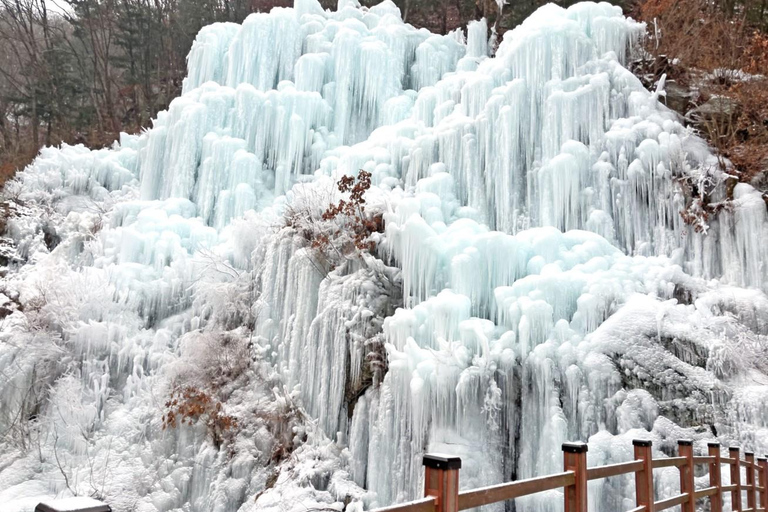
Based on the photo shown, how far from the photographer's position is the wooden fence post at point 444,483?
186 centimetres

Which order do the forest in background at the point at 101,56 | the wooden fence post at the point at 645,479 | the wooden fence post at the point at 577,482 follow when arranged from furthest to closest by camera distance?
the forest in background at the point at 101,56
the wooden fence post at the point at 645,479
the wooden fence post at the point at 577,482

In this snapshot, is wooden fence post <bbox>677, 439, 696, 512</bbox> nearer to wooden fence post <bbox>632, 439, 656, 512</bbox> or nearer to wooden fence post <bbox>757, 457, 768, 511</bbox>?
wooden fence post <bbox>632, 439, 656, 512</bbox>

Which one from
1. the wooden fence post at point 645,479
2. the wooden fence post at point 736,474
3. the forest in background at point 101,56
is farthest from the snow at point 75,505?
the forest in background at point 101,56

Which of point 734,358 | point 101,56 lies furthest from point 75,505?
point 101,56

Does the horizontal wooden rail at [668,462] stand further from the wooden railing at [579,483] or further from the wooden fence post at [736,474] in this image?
the wooden fence post at [736,474]

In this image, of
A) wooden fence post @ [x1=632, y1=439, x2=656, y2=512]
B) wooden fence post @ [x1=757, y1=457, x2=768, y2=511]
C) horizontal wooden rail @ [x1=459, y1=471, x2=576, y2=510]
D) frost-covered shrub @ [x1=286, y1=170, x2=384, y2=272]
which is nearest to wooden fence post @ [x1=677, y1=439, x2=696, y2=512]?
wooden fence post @ [x1=632, y1=439, x2=656, y2=512]

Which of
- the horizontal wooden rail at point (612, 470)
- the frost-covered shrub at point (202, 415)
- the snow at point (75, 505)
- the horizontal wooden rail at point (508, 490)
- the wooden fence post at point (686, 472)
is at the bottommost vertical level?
the frost-covered shrub at point (202, 415)

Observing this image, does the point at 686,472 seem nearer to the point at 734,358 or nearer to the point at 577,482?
the point at 577,482

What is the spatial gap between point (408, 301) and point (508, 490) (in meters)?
5.25

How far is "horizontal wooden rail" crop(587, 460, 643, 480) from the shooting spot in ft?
9.29

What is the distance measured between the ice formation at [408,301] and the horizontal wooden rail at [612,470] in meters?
2.40

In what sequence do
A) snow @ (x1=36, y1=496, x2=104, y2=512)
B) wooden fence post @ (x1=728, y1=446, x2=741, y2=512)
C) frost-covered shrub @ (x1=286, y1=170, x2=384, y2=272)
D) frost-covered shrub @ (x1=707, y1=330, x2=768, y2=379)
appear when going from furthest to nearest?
frost-covered shrub @ (x1=286, y1=170, x2=384, y2=272) < frost-covered shrub @ (x1=707, y1=330, x2=768, y2=379) < wooden fence post @ (x1=728, y1=446, x2=741, y2=512) < snow @ (x1=36, y1=496, x2=104, y2=512)

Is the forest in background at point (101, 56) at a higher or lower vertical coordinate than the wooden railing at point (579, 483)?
higher

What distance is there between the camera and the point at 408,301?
7.46 metres
